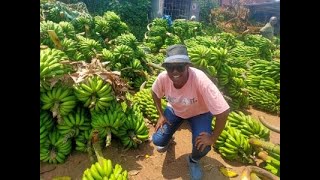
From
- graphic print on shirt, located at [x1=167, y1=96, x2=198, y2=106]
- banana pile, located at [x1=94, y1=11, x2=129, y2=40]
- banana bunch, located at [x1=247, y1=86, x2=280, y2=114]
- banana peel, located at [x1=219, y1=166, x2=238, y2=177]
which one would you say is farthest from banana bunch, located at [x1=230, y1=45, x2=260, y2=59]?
graphic print on shirt, located at [x1=167, y1=96, x2=198, y2=106]

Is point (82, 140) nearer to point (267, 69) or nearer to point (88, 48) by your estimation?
point (88, 48)

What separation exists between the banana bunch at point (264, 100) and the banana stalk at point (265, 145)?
2276mm

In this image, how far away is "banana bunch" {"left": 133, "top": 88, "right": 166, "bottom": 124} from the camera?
17.0 ft

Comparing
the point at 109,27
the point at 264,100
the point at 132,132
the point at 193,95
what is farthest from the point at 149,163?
the point at 109,27

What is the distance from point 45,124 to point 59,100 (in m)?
0.45

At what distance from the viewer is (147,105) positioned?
5320mm

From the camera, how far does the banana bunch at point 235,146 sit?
421 centimetres

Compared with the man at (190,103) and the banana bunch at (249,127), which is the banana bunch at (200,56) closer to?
the banana bunch at (249,127)

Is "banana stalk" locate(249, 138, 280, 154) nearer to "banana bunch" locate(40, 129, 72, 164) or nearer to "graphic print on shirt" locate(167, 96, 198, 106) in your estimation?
"graphic print on shirt" locate(167, 96, 198, 106)

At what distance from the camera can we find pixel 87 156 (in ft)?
13.6

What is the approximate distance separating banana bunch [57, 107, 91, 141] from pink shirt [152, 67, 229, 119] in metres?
1.14

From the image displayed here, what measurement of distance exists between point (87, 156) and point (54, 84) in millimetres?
1230
